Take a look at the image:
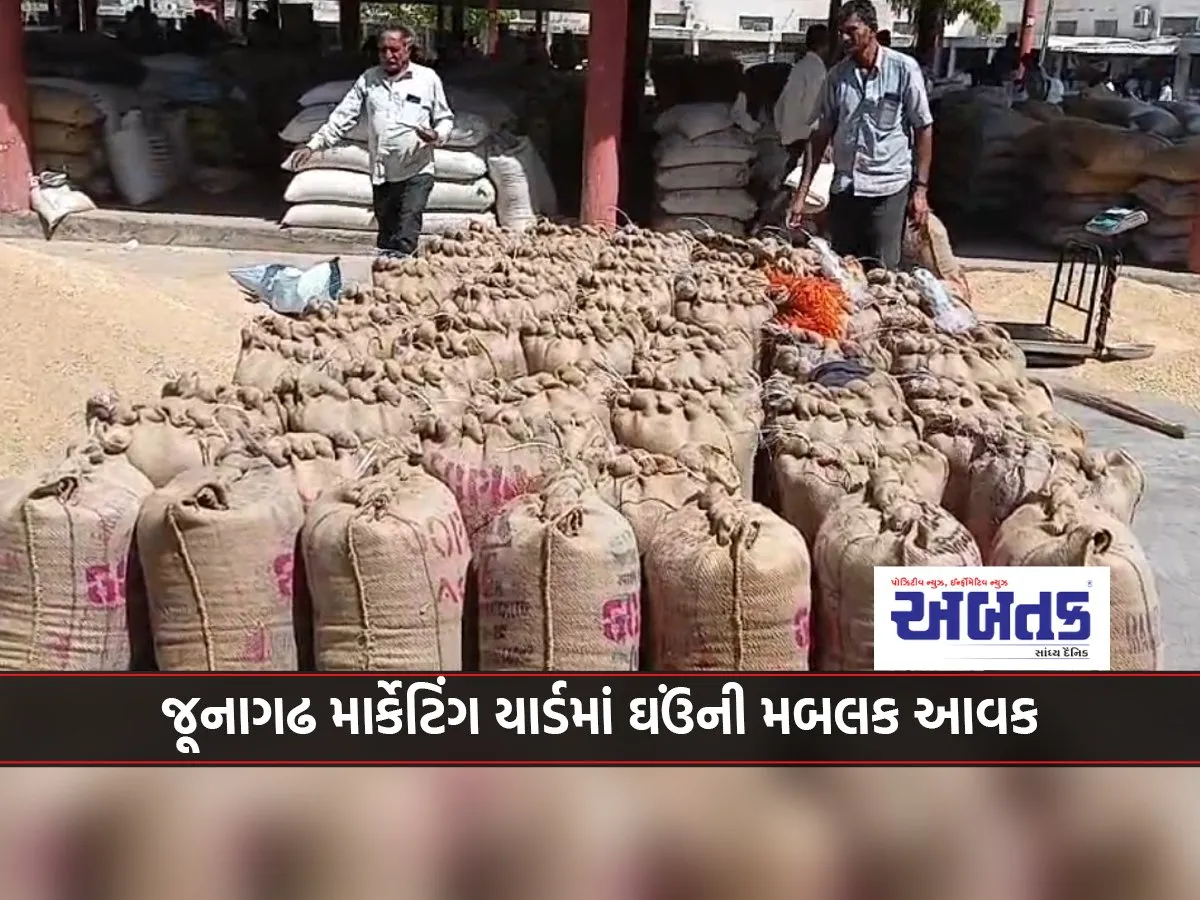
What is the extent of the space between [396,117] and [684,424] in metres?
3.26

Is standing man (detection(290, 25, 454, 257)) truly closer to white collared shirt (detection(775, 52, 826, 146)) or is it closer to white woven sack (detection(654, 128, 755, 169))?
white collared shirt (detection(775, 52, 826, 146))

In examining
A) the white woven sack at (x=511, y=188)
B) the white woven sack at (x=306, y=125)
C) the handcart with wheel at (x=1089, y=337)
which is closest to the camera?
the handcart with wheel at (x=1089, y=337)

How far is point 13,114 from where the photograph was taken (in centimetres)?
826

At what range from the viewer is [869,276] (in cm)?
490

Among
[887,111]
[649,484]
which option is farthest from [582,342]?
[887,111]

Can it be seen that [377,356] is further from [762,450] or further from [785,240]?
[785,240]

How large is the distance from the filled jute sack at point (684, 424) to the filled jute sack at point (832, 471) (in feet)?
0.43

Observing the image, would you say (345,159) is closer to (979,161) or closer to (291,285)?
(291,285)

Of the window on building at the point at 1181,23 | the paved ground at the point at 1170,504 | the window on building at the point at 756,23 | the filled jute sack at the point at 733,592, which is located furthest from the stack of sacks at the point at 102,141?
the window on building at the point at 756,23

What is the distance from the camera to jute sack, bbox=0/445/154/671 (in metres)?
2.32

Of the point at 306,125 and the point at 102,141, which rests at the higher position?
the point at 306,125

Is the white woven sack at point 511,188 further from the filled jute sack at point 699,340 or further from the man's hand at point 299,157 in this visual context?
the filled jute sack at point 699,340

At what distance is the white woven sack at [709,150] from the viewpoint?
8914 millimetres

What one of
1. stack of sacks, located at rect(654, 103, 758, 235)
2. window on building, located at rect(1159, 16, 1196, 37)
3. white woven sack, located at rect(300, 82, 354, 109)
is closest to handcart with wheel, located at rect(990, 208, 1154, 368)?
window on building, located at rect(1159, 16, 1196, 37)
